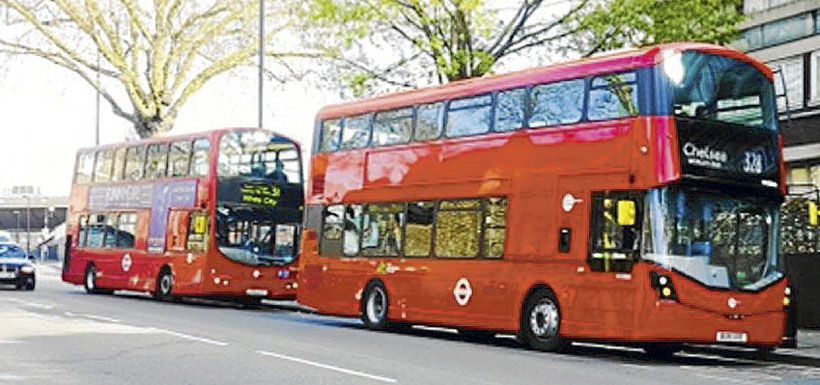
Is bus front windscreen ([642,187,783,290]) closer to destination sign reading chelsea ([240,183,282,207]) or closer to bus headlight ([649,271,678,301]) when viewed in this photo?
bus headlight ([649,271,678,301])

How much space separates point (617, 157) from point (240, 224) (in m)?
14.7

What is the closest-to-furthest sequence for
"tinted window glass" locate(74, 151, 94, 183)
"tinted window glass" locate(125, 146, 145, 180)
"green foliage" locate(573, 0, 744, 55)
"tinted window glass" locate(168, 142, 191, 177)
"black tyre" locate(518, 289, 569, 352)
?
"black tyre" locate(518, 289, 569, 352), "green foliage" locate(573, 0, 744, 55), "tinted window glass" locate(168, 142, 191, 177), "tinted window glass" locate(125, 146, 145, 180), "tinted window glass" locate(74, 151, 94, 183)

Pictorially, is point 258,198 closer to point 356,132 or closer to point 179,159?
point 179,159

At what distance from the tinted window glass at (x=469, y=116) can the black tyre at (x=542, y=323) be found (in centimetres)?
298

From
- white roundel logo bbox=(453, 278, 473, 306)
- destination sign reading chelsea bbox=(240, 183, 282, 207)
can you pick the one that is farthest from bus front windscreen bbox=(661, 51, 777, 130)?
destination sign reading chelsea bbox=(240, 183, 282, 207)

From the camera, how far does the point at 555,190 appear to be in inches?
744

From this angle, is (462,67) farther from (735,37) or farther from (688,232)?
(688,232)

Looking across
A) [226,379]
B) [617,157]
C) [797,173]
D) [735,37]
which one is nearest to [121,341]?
[226,379]

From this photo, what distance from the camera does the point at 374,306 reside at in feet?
76.8

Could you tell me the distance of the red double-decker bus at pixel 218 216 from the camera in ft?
100

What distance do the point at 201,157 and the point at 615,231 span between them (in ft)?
50.6

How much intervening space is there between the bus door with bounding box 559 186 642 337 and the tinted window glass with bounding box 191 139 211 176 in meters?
14.0

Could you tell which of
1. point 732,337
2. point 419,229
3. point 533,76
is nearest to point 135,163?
point 419,229

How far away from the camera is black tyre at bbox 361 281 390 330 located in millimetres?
23094
